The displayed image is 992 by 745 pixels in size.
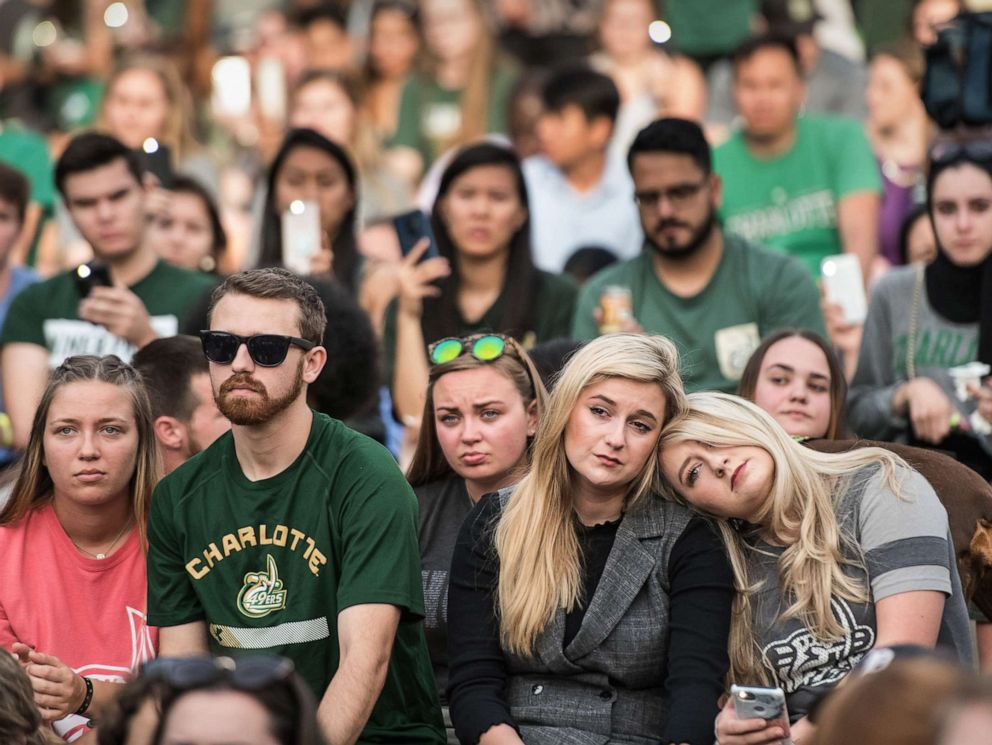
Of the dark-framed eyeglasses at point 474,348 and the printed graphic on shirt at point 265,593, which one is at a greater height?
the dark-framed eyeglasses at point 474,348

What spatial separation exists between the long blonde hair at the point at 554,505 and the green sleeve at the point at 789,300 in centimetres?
210

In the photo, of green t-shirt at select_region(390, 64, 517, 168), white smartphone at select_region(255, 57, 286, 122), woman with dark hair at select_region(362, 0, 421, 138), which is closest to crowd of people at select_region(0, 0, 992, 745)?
white smartphone at select_region(255, 57, 286, 122)

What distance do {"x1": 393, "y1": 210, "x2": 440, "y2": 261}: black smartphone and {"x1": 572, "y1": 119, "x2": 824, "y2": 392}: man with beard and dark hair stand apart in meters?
0.68

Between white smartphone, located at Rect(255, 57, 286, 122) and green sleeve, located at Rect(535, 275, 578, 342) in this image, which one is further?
white smartphone, located at Rect(255, 57, 286, 122)

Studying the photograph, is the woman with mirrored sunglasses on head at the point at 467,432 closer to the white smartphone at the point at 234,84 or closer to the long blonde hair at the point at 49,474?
the long blonde hair at the point at 49,474

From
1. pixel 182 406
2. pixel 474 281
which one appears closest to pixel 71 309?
pixel 474 281

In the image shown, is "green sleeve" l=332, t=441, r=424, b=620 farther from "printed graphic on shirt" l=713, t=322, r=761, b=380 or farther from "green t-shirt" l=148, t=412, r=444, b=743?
"printed graphic on shirt" l=713, t=322, r=761, b=380

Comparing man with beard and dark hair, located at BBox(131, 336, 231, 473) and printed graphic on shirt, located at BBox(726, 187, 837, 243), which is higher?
printed graphic on shirt, located at BBox(726, 187, 837, 243)

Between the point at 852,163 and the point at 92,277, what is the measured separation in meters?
3.77

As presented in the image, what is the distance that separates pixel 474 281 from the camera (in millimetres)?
7039

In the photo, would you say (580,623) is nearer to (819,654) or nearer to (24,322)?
(819,654)

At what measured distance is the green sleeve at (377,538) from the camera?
419cm

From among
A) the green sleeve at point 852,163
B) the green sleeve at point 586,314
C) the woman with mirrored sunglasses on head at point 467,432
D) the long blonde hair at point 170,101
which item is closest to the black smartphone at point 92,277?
the woman with mirrored sunglasses on head at point 467,432

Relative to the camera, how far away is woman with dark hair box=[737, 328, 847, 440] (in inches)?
210
